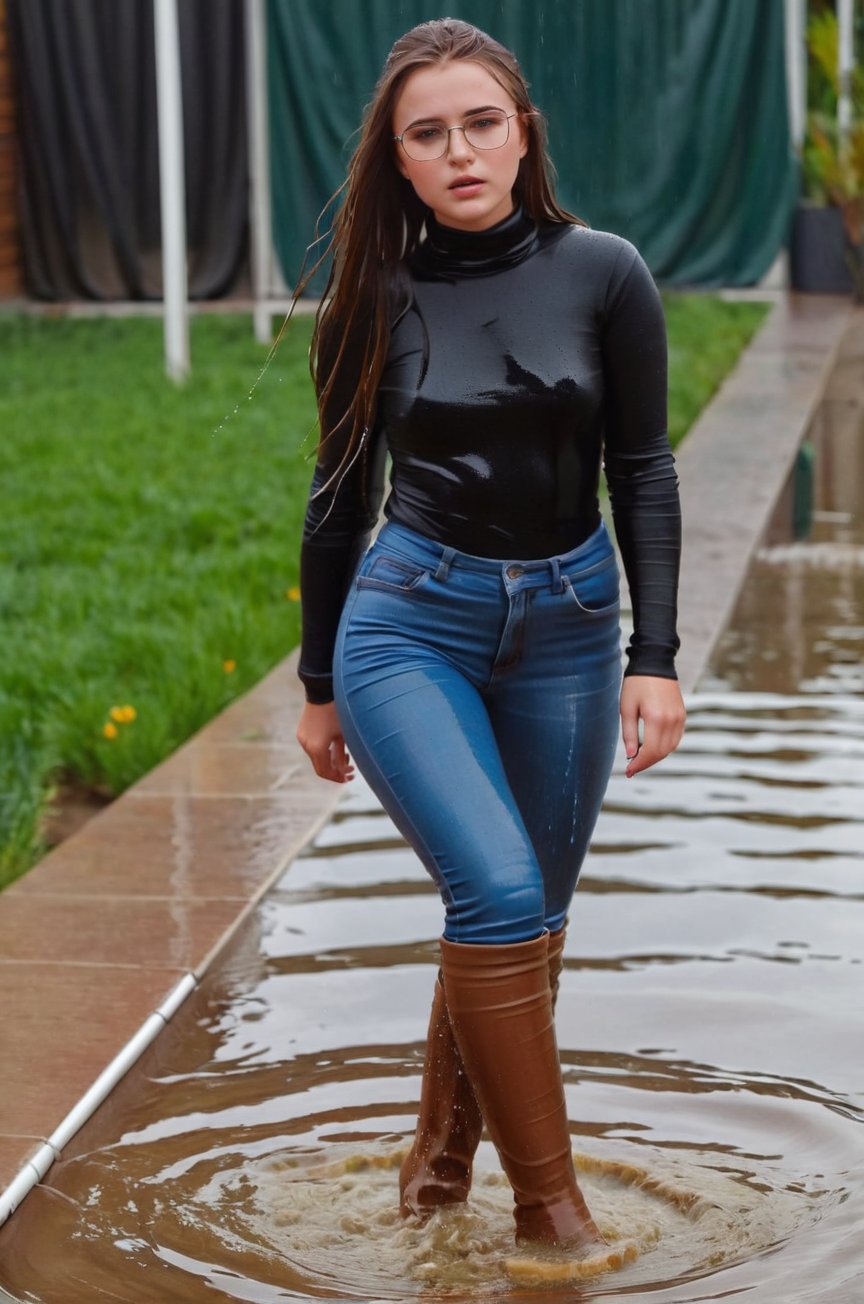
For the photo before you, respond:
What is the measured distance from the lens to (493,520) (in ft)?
8.87

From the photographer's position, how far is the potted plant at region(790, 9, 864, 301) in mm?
17469

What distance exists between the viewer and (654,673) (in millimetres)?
2783

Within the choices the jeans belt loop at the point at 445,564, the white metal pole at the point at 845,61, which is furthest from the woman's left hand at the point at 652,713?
the white metal pole at the point at 845,61

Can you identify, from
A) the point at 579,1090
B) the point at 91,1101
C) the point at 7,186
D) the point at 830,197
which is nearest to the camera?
the point at 91,1101

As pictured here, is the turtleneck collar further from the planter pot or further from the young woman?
the planter pot

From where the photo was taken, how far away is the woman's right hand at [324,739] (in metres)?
2.96

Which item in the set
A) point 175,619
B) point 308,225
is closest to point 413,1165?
point 175,619

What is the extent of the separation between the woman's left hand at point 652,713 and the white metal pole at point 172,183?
920cm

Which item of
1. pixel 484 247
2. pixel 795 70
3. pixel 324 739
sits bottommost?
pixel 795 70

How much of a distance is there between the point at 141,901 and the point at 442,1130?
1.51 m

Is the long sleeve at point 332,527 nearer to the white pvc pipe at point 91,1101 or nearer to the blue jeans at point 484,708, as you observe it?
the blue jeans at point 484,708

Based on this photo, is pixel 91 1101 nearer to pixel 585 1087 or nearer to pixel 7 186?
pixel 585 1087

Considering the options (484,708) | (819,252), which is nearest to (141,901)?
(484,708)

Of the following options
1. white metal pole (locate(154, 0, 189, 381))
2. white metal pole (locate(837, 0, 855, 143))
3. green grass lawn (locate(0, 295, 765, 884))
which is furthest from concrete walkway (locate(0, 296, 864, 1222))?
white metal pole (locate(837, 0, 855, 143))
